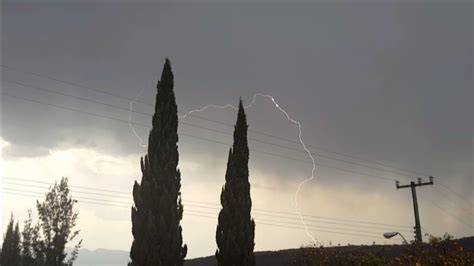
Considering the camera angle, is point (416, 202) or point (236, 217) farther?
point (416, 202)

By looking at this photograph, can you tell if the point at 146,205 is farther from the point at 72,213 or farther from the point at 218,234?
the point at 72,213

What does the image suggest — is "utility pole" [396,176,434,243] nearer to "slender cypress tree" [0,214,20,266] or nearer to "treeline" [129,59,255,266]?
"treeline" [129,59,255,266]

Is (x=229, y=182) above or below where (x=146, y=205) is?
above

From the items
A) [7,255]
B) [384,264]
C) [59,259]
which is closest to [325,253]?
[384,264]

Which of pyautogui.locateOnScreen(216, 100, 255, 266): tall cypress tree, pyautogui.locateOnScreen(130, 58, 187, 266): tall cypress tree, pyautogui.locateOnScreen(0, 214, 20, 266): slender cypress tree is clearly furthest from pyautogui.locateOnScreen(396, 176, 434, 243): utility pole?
pyautogui.locateOnScreen(0, 214, 20, 266): slender cypress tree

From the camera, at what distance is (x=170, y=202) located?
24.6m

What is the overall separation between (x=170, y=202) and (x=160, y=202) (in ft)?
1.76

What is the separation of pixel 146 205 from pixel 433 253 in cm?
1397

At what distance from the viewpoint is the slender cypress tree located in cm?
4144

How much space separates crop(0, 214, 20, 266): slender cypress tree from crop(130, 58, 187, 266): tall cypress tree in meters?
20.2

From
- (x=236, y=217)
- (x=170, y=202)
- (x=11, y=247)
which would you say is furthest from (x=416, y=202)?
(x=11, y=247)

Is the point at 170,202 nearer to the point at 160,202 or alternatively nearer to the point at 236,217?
the point at 160,202

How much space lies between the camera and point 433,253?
874 inches

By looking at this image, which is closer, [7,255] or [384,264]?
[384,264]
